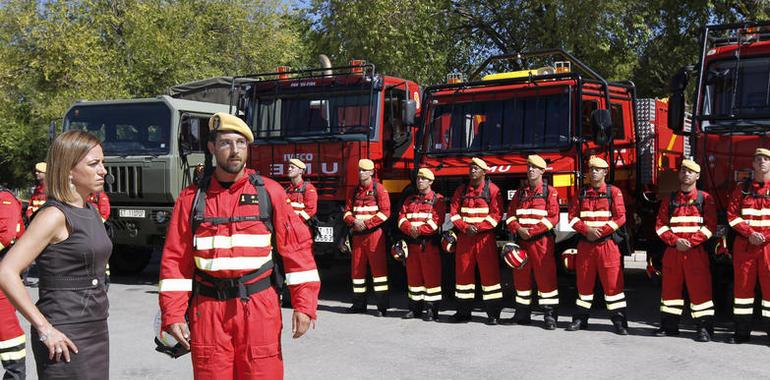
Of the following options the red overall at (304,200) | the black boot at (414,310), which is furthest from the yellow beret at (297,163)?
the black boot at (414,310)

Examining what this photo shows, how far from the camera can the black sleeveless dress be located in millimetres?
3508

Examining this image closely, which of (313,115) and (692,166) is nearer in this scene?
(692,166)

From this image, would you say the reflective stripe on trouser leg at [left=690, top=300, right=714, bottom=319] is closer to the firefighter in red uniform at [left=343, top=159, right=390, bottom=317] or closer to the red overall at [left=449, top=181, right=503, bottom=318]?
the red overall at [left=449, top=181, right=503, bottom=318]

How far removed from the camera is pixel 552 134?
918cm

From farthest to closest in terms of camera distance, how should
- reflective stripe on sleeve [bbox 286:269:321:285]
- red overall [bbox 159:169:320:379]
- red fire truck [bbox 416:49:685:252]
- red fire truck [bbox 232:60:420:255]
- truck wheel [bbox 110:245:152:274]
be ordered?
truck wheel [bbox 110:245:152:274], red fire truck [bbox 232:60:420:255], red fire truck [bbox 416:49:685:252], reflective stripe on sleeve [bbox 286:269:321:285], red overall [bbox 159:169:320:379]

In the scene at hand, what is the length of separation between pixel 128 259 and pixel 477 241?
7089mm

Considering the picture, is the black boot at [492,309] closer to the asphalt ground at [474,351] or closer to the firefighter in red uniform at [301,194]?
the asphalt ground at [474,351]

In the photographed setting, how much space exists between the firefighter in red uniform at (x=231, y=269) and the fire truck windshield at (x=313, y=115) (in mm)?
6414

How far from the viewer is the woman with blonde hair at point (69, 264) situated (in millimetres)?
3413

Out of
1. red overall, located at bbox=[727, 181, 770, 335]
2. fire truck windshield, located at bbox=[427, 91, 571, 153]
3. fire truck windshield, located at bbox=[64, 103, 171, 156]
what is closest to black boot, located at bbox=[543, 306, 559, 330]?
red overall, located at bbox=[727, 181, 770, 335]

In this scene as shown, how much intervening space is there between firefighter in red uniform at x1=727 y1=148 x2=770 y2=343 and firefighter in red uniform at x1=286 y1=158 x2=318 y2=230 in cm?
469

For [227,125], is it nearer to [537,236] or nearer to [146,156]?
[537,236]

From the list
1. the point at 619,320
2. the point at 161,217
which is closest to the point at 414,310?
the point at 619,320

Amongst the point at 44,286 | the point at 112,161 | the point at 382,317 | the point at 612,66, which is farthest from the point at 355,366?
the point at 612,66
